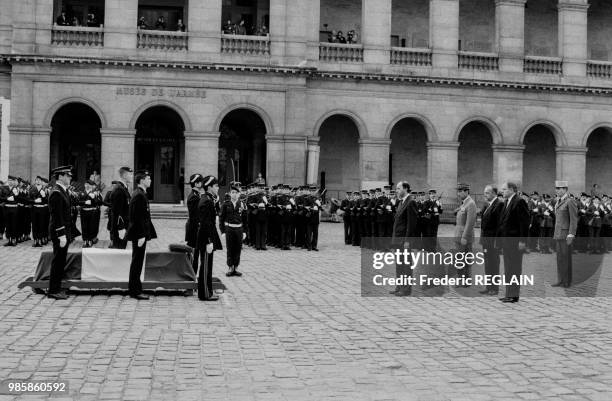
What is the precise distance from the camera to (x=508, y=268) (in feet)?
47.4

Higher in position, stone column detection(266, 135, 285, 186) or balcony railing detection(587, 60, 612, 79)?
balcony railing detection(587, 60, 612, 79)

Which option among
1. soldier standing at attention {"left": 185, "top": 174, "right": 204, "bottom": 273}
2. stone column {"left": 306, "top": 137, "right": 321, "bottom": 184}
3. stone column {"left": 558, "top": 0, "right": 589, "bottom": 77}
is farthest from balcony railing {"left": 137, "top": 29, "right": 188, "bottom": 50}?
soldier standing at attention {"left": 185, "top": 174, "right": 204, "bottom": 273}

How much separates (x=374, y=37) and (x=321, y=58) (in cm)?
283

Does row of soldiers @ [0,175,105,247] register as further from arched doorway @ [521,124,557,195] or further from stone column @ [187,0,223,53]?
arched doorway @ [521,124,557,195]

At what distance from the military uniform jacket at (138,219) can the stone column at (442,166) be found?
2690 cm

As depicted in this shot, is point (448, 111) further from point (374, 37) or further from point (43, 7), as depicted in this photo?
point (43, 7)

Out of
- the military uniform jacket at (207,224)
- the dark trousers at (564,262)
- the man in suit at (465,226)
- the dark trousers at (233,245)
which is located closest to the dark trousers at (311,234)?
the dark trousers at (233,245)

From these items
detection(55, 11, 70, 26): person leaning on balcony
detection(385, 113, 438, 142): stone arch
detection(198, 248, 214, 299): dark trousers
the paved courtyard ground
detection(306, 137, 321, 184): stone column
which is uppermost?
detection(55, 11, 70, 26): person leaning on balcony

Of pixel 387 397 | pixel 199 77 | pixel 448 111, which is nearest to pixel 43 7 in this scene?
pixel 199 77

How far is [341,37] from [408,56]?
11.7 feet

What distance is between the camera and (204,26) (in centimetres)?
3606

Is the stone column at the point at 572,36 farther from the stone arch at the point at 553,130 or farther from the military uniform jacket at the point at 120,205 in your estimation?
the military uniform jacket at the point at 120,205

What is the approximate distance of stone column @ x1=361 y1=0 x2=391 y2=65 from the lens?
3844 cm

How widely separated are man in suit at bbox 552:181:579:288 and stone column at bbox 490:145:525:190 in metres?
23.9
